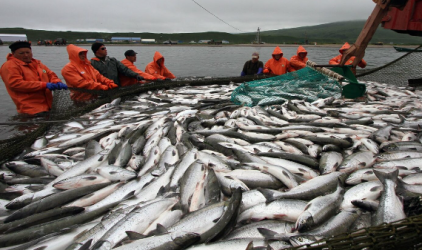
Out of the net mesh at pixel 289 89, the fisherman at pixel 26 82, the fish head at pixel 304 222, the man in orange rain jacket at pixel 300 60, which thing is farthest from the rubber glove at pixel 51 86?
the man in orange rain jacket at pixel 300 60

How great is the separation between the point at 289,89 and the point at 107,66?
6.20 m

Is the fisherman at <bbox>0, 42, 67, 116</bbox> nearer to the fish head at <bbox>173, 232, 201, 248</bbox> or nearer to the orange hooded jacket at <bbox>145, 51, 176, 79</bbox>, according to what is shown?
the orange hooded jacket at <bbox>145, 51, 176, 79</bbox>

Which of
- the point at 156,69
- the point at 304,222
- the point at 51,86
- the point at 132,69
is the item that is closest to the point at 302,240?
the point at 304,222

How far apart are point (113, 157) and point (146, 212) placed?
60.9 inches

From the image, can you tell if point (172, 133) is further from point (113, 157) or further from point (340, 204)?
point (340, 204)

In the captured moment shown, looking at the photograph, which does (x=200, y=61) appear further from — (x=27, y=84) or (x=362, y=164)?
(x=362, y=164)

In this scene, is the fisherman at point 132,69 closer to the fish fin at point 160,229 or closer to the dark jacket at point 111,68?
the dark jacket at point 111,68

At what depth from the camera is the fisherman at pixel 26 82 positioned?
633 cm

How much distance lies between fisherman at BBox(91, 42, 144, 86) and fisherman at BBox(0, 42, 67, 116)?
205cm

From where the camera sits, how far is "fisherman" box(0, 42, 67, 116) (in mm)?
6332

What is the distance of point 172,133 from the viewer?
4750mm

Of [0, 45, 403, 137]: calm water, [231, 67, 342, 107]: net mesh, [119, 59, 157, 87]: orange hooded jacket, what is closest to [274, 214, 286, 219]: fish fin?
[231, 67, 342, 107]: net mesh

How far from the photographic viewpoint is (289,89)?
7934 millimetres

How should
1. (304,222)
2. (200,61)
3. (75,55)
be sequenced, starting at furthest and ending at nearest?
(200,61)
(75,55)
(304,222)
